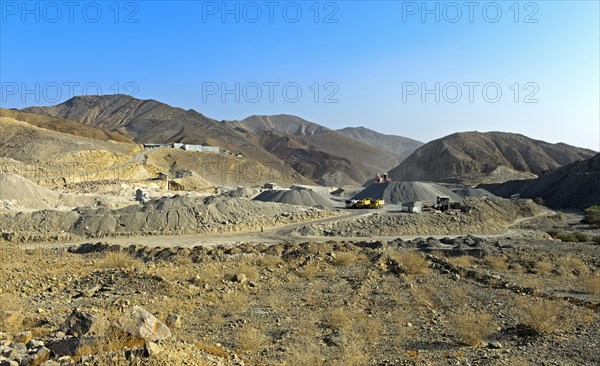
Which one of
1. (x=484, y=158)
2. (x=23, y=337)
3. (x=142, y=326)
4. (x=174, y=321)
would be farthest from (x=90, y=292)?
(x=484, y=158)

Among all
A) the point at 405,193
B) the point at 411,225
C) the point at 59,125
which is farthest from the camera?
the point at 59,125

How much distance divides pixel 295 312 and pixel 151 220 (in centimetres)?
2121

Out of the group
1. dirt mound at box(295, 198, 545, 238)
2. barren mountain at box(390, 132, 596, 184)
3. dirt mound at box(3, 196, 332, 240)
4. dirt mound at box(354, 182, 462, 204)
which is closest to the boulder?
dirt mound at box(3, 196, 332, 240)

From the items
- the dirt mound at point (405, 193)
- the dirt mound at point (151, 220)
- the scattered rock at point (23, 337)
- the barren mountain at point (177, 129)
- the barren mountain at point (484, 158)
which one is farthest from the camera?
the barren mountain at point (177, 129)

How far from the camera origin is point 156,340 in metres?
6.73

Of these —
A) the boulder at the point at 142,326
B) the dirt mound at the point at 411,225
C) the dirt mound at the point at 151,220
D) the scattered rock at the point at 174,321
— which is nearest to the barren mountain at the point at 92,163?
the dirt mound at the point at 151,220

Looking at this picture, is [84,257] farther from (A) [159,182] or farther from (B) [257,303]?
(A) [159,182]

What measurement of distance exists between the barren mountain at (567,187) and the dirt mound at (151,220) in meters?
44.4

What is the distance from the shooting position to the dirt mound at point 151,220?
28.6 m

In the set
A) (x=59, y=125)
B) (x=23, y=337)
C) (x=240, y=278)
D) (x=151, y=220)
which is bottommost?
(x=240, y=278)

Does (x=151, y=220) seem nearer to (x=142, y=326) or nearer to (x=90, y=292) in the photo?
(x=90, y=292)

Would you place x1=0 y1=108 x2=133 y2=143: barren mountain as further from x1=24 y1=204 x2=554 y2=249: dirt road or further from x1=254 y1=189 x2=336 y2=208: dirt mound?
x1=24 y1=204 x2=554 y2=249: dirt road

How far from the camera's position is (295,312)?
11625 millimetres

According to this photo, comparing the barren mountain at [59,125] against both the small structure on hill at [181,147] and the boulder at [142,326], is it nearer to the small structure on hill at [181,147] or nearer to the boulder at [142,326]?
the small structure on hill at [181,147]
